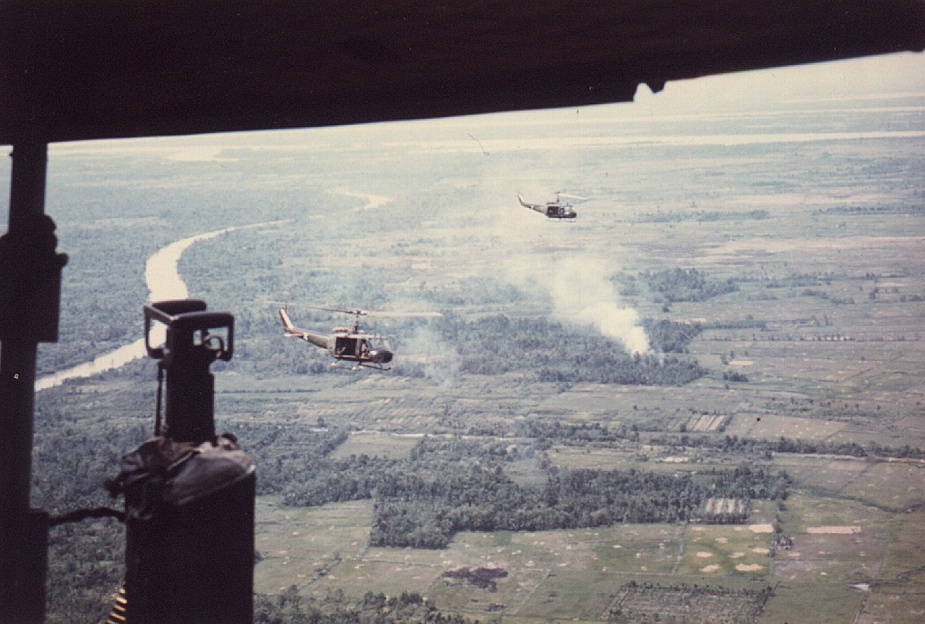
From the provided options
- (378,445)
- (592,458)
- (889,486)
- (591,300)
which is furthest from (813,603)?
(591,300)

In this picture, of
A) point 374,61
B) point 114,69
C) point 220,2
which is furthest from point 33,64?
point 374,61

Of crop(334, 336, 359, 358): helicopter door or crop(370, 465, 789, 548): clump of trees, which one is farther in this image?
crop(370, 465, 789, 548): clump of trees

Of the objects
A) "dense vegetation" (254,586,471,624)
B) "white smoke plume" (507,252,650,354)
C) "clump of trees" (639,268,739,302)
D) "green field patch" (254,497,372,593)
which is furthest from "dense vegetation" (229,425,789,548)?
"clump of trees" (639,268,739,302)

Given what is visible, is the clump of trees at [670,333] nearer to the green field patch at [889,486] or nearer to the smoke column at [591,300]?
the smoke column at [591,300]

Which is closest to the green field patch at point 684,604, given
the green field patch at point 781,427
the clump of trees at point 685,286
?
the green field patch at point 781,427

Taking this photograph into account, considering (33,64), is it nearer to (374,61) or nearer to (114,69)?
(114,69)

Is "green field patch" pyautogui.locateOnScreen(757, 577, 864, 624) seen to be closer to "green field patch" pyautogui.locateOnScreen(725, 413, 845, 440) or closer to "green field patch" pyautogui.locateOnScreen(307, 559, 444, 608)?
"green field patch" pyautogui.locateOnScreen(307, 559, 444, 608)

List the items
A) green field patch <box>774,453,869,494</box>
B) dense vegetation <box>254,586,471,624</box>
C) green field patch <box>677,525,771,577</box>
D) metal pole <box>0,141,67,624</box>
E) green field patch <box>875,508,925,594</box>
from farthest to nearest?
green field patch <box>774,453,869,494</box>, green field patch <box>677,525,771,577</box>, green field patch <box>875,508,925,594</box>, dense vegetation <box>254,586,471,624</box>, metal pole <box>0,141,67,624</box>
